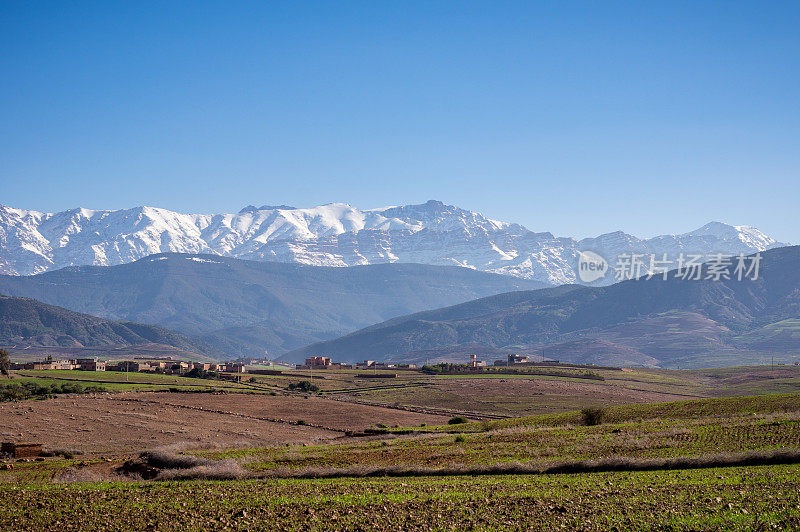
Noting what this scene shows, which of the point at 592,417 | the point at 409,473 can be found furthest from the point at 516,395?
the point at 409,473

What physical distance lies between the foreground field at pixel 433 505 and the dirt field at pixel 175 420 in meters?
30.4

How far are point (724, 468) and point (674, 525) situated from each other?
14.6 m

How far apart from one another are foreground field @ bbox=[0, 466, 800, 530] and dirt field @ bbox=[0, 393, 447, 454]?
30444mm

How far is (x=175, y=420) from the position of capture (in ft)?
295

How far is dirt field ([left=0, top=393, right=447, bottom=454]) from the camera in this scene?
72438 mm

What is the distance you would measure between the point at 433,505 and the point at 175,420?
215 ft

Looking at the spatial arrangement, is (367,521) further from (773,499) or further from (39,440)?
(39,440)

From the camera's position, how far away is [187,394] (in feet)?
398

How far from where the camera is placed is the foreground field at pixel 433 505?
27.0 m

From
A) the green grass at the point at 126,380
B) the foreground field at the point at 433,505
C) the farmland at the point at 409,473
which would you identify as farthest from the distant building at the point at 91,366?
the foreground field at the point at 433,505

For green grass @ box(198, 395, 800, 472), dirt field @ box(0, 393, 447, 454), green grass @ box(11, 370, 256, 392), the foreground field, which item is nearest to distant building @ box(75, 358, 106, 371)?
green grass @ box(11, 370, 256, 392)

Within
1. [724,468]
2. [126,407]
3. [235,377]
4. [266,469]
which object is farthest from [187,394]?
[724,468]

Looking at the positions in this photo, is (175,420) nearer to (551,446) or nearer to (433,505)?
(551,446)

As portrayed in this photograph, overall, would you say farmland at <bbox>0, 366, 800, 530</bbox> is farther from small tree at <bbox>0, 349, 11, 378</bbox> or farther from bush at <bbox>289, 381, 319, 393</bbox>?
bush at <bbox>289, 381, 319, 393</bbox>
